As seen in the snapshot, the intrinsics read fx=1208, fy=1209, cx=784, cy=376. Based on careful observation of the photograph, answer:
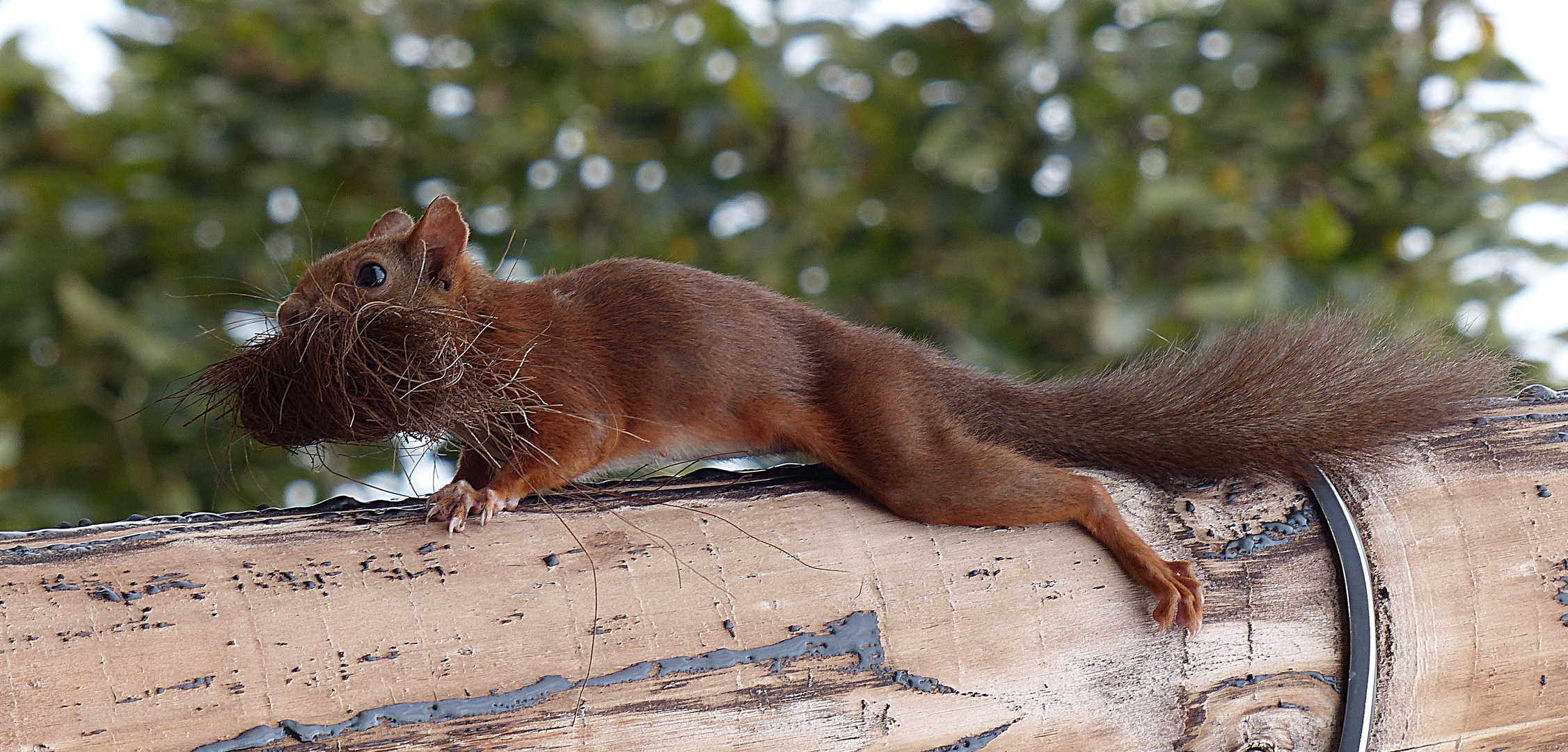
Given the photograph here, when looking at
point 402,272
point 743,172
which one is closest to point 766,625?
point 402,272

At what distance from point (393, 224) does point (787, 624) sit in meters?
0.66

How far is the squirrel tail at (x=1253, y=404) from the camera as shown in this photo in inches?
45.8

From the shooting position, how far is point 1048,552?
1.08 meters

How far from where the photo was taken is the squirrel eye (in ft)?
3.72

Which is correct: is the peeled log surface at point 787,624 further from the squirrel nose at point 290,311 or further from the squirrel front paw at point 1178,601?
the squirrel nose at point 290,311

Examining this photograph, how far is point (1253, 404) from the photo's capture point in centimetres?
118

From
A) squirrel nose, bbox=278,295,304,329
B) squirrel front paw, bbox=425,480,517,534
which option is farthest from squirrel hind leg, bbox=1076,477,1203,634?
squirrel nose, bbox=278,295,304,329

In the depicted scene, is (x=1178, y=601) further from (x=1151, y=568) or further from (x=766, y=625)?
(x=766, y=625)

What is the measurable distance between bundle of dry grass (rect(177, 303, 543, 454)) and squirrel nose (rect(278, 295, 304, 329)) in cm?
2

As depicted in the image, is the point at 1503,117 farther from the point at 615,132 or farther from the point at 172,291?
the point at 172,291

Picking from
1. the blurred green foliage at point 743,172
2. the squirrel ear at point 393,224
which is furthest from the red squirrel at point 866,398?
the blurred green foliage at point 743,172

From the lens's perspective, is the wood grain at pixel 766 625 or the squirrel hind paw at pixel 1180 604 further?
the squirrel hind paw at pixel 1180 604

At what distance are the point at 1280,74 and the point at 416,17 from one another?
1584 mm

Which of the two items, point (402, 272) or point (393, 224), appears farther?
point (393, 224)
